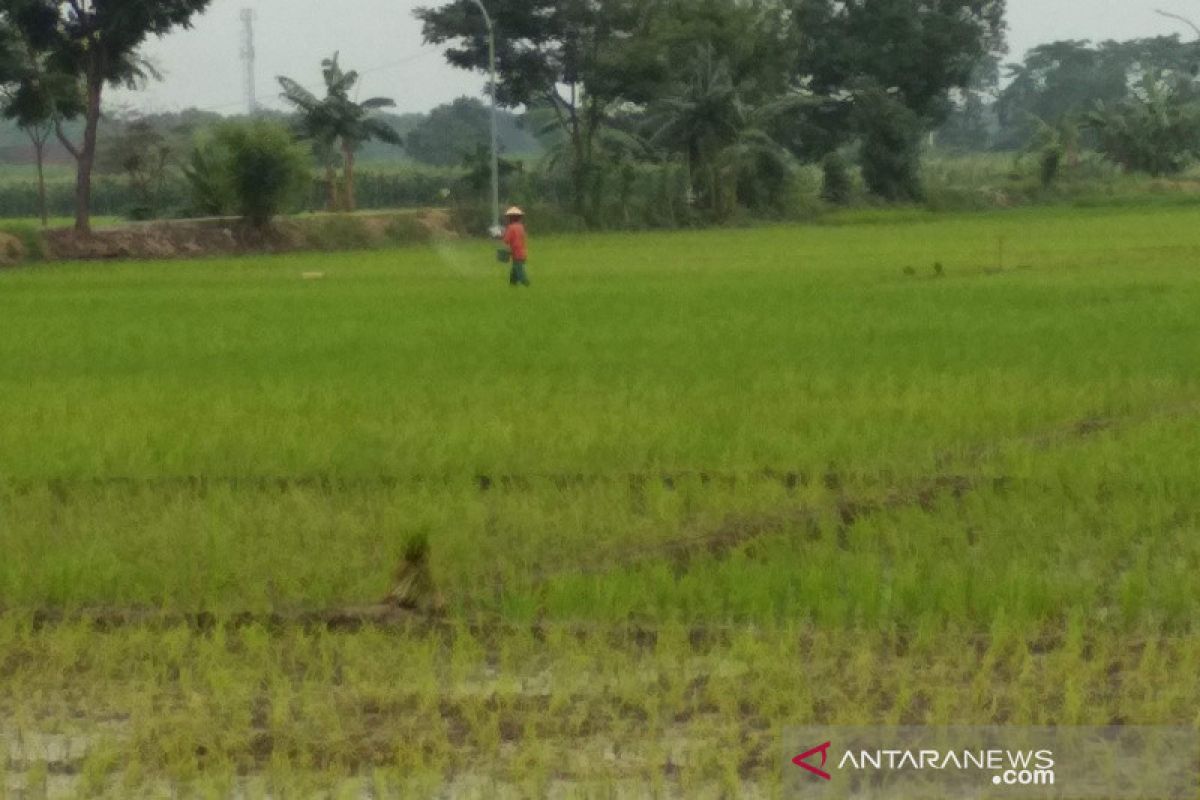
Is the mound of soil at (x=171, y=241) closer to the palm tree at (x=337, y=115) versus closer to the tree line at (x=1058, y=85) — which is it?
the palm tree at (x=337, y=115)

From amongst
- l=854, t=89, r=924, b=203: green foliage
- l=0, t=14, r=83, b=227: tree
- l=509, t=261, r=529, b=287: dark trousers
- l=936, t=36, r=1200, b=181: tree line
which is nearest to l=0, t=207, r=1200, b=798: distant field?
l=509, t=261, r=529, b=287: dark trousers

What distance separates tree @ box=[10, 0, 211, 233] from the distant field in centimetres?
2433

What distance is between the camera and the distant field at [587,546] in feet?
15.3

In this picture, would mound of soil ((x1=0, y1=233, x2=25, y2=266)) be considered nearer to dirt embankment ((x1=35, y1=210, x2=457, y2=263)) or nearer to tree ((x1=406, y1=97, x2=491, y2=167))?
dirt embankment ((x1=35, y1=210, x2=457, y2=263))

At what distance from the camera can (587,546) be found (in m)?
7.08

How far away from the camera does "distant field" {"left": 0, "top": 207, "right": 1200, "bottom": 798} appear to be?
15.3 feet

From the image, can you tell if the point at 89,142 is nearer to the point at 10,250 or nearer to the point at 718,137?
the point at 10,250

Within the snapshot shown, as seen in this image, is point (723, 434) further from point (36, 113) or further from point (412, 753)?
point (36, 113)

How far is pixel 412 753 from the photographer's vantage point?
444 cm

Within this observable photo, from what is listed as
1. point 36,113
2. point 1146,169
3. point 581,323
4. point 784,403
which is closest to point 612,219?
point 36,113

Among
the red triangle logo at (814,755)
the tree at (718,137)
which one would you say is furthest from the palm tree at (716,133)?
the red triangle logo at (814,755)

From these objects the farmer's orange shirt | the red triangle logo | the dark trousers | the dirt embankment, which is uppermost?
the red triangle logo

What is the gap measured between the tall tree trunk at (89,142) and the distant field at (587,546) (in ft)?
73.7

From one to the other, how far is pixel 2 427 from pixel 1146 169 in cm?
6293
